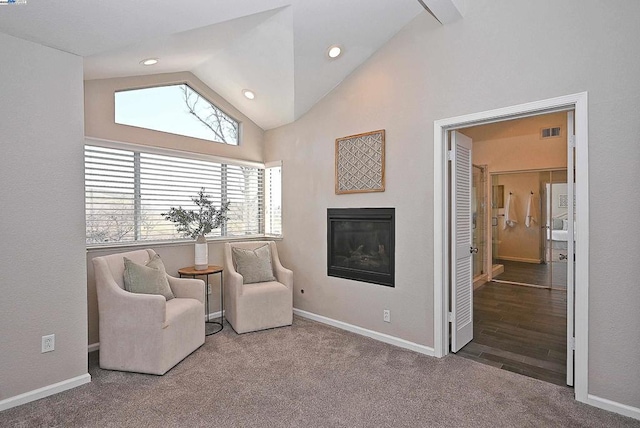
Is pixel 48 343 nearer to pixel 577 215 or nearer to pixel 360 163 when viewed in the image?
pixel 360 163

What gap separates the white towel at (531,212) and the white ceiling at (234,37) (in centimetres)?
457

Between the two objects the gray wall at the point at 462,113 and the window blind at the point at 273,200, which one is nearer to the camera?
the gray wall at the point at 462,113

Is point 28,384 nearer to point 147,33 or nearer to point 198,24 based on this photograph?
point 147,33

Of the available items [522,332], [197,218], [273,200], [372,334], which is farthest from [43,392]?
[522,332]

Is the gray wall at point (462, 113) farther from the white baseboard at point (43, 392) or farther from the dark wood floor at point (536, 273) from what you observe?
the dark wood floor at point (536, 273)

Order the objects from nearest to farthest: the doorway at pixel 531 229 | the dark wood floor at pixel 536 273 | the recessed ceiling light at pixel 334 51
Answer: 1. the recessed ceiling light at pixel 334 51
2. the dark wood floor at pixel 536 273
3. the doorway at pixel 531 229

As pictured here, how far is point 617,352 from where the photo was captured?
7.59 ft

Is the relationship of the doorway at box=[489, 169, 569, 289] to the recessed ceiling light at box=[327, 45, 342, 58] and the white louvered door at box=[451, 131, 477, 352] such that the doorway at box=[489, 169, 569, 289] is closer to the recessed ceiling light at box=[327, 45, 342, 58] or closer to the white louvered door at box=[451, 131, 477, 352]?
the white louvered door at box=[451, 131, 477, 352]

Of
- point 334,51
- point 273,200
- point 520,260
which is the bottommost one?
point 520,260

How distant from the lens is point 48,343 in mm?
2553

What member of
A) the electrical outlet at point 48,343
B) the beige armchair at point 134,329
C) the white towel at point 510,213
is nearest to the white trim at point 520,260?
the white towel at point 510,213

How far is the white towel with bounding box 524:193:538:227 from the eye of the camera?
6414 millimetres

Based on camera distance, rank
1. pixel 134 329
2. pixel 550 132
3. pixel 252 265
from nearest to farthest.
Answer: pixel 134 329 < pixel 252 265 < pixel 550 132

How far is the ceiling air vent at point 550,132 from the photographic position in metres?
5.64
